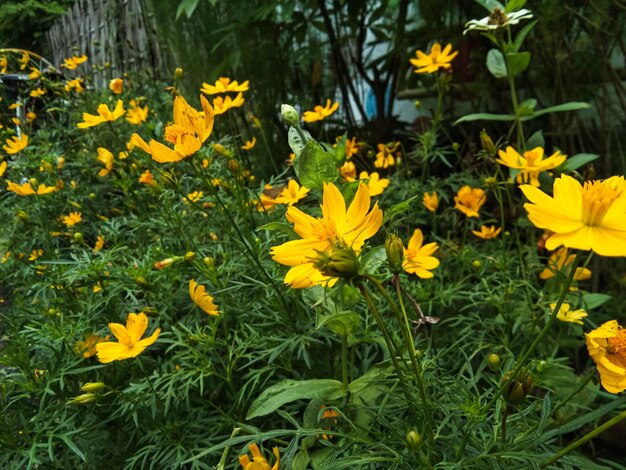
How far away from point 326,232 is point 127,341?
1.48ft

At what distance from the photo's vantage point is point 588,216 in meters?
0.48

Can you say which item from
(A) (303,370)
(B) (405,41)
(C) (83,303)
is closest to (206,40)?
(B) (405,41)

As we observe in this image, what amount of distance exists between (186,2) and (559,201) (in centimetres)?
173

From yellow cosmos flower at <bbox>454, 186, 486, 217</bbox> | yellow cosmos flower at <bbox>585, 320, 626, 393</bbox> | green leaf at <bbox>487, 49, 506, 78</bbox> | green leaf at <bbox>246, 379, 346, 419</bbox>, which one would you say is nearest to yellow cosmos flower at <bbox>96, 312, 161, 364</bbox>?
green leaf at <bbox>246, 379, 346, 419</bbox>

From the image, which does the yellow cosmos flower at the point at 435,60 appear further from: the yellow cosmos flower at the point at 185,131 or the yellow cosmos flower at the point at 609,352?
the yellow cosmos flower at the point at 609,352

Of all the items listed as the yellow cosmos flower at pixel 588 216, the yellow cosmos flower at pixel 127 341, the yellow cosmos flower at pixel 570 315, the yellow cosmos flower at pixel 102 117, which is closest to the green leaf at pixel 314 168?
the yellow cosmos flower at pixel 588 216

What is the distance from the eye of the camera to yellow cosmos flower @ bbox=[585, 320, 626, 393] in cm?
53

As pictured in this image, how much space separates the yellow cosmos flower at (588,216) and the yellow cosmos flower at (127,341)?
1.90ft

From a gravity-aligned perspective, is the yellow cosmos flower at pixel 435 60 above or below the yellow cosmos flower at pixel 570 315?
above

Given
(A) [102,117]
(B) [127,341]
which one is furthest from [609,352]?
(A) [102,117]

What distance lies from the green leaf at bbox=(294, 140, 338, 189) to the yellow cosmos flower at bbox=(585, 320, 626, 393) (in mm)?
333

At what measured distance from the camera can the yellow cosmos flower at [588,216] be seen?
1.53 ft

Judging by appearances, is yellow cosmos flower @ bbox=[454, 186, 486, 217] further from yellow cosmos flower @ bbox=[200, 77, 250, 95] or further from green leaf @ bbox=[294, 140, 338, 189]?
green leaf @ bbox=[294, 140, 338, 189]

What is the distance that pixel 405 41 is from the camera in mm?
2285
